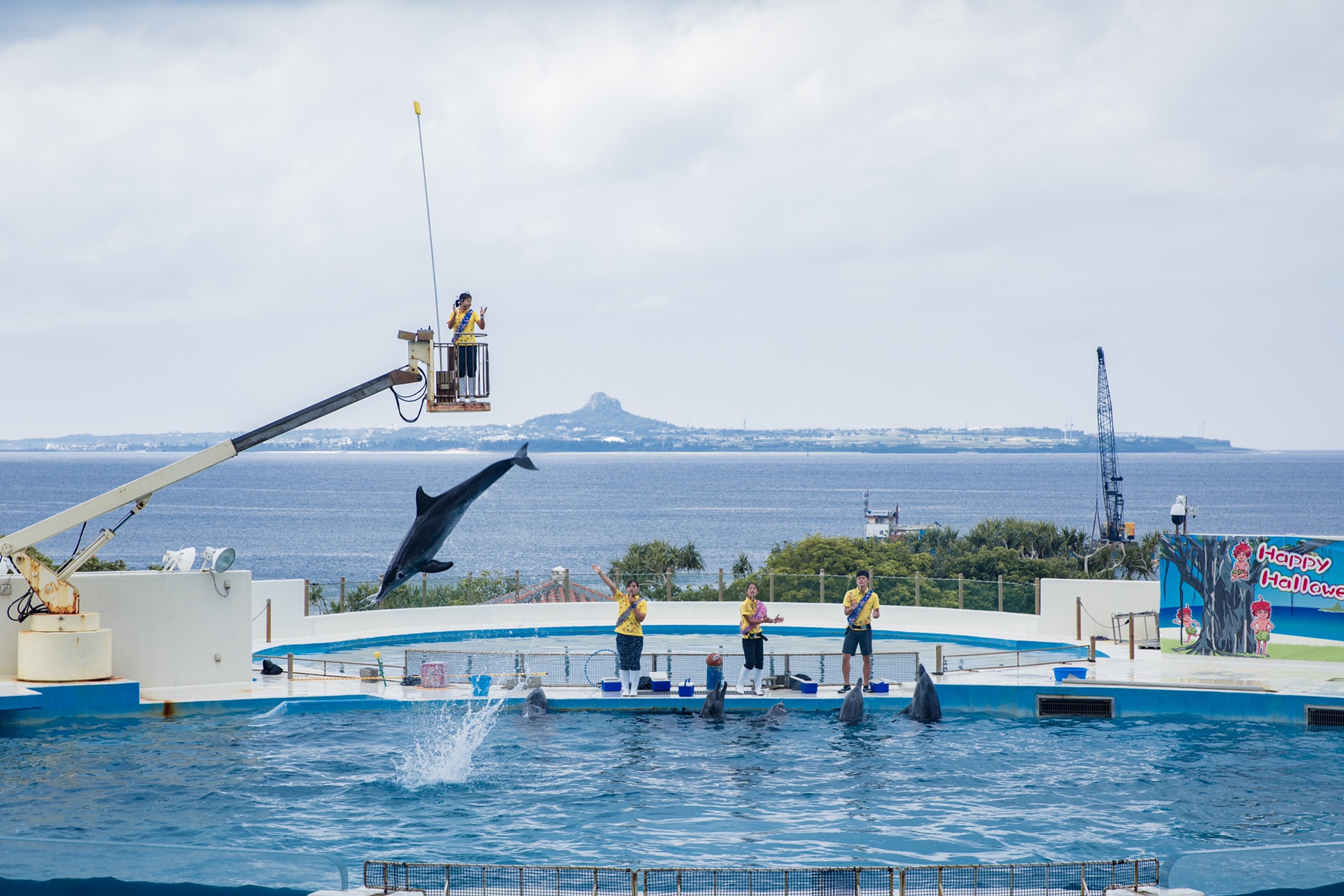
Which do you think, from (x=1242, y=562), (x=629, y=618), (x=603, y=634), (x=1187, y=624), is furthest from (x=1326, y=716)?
(x=603, y=634)

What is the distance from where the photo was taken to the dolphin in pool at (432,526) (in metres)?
10.8

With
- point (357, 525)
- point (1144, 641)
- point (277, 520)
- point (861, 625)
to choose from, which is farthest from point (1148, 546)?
point (277, 520)

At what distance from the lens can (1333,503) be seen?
143 metres

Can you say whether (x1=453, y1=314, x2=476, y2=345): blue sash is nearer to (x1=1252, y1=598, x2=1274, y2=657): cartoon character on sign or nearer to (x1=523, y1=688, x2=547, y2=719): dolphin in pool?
(x1=523, y1=688, x2=547, y2=719): dolphin in pool

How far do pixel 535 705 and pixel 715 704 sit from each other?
2093 millimetres

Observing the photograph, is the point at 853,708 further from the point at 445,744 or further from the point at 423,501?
the point at 423,501

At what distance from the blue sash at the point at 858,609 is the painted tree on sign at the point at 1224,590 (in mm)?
5351

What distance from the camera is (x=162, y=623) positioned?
14570mm

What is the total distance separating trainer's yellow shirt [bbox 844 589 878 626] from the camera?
577 inches

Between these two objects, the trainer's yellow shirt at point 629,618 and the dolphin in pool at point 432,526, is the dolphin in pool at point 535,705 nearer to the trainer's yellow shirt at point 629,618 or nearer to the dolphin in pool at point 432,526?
the trainer's yellow shirt at point 629,618

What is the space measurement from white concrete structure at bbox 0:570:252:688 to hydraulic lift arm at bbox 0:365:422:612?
1.44ft

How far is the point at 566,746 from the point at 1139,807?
18.5 feet

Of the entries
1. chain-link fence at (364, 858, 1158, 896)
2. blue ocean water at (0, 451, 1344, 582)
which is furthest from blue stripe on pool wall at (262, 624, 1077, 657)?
blue ocean water at (0, 451, 1344, 582)

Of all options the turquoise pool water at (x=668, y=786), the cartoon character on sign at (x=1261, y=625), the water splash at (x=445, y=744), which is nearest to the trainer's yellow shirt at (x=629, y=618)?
the turquoise pool water at (x=668, y=786)
